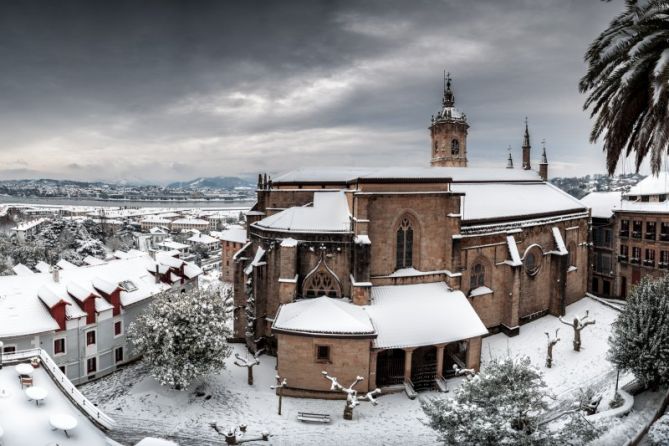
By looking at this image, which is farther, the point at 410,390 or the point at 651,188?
the point at 651,188

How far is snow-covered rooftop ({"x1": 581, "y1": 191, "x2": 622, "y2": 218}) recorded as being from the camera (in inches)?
1917

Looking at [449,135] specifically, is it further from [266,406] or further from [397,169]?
[266,406]

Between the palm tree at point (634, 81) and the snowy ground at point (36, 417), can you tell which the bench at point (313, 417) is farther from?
the palm tree at point (634, 81)

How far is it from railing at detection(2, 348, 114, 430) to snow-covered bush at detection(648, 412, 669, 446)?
2087cm

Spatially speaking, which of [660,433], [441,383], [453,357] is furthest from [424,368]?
[660,433]

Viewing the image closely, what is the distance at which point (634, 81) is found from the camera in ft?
30.0

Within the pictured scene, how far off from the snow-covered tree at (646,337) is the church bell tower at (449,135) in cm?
2763

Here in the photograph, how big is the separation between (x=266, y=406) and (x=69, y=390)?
423 inches

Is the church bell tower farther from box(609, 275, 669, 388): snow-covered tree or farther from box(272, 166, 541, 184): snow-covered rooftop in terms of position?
box(609, 275, 669, 388): snow-covered tree

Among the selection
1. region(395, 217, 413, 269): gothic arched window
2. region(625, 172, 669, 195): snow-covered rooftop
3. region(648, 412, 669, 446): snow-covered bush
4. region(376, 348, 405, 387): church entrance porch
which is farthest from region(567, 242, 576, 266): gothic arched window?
region(648, 412, 669, 446): snow-covered bush

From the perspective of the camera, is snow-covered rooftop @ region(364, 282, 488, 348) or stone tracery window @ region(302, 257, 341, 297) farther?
stone tracery window @ region(302, 257, 341, 297)

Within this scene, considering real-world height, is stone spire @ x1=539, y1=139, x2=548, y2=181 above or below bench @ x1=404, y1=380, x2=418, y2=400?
above

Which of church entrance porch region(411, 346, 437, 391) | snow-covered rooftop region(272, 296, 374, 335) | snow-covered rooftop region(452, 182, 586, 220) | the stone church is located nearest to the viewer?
snow-covered rooftop region(272, 296, 374, 335)

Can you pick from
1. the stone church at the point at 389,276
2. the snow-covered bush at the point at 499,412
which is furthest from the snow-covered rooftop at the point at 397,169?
the snow-covered bush at the point at 499,412
